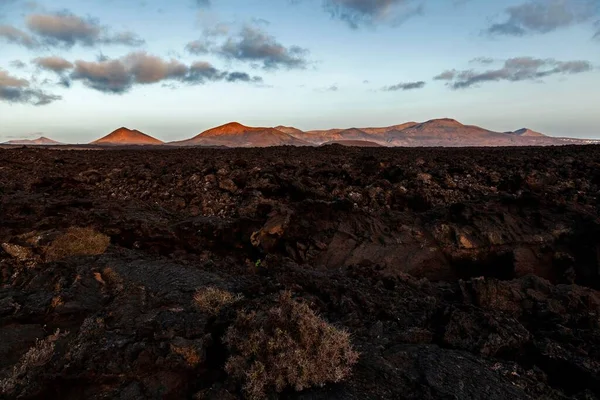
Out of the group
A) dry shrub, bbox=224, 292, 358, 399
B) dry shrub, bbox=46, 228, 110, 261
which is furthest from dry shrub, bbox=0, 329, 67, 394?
dry shrub, bbox=46, 228, 110, 261

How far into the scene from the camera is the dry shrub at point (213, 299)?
4.91m

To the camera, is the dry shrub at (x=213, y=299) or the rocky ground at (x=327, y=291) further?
the dry shrub at (x=213, y=299)

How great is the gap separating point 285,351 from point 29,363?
2535 millimetres

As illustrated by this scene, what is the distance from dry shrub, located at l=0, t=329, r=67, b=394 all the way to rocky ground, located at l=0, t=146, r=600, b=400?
16 millimetres

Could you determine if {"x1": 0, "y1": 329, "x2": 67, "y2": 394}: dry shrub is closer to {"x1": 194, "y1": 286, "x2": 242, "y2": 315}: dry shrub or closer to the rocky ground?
the rocky ground

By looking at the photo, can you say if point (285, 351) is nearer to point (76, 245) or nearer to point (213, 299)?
point (213, 299)

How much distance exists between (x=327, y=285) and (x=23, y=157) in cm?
2307

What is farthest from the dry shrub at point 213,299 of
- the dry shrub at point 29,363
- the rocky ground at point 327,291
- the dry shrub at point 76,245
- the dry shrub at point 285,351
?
the dry shrub at point 76,245

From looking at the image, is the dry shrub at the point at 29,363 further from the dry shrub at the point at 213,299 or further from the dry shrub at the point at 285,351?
the dry shrub at the point at 285,351

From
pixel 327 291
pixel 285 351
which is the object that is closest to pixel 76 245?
pixel 327 291

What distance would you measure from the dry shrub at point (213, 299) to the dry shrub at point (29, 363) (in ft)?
5.10

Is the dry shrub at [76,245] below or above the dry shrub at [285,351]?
Answer: above

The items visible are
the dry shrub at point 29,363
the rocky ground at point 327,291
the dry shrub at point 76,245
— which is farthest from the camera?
the dry shrub at point 76,245

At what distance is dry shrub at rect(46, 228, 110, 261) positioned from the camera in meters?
6.79
